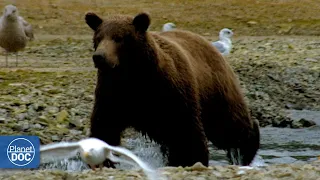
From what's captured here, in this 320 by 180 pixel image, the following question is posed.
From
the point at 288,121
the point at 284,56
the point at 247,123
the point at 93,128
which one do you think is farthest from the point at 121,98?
the point at 284,56

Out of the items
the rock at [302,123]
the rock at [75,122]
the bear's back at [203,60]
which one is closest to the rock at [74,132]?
the rock at [75,122]

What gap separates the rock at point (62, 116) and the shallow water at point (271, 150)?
0.98m

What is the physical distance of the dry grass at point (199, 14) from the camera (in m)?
30.3

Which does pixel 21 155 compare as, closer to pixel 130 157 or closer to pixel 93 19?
pixel 93 19

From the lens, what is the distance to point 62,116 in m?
11.8

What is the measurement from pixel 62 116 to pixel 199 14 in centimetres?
2174

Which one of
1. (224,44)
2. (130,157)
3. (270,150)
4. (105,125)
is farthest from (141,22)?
(224,44)

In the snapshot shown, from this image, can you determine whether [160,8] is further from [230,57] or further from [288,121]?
[288,121]

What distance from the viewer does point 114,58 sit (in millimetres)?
7992

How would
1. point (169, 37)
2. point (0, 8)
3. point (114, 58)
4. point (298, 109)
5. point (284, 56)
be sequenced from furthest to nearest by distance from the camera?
point (0, 8) → point (284, 56) → point (298, 109) → point (169, 37) → point (114, 58)

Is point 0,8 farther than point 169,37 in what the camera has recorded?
Yes

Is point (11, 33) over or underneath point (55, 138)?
over

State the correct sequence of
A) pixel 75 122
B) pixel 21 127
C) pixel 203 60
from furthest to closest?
pixel 75 122, pixel 21 127, pixel 203 60

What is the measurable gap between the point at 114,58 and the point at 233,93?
1900 millimetres
